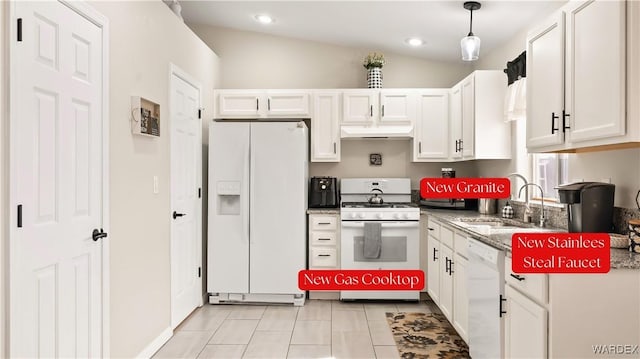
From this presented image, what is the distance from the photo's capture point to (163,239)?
330cm

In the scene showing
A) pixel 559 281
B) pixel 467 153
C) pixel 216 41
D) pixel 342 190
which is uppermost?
pixel 216 41

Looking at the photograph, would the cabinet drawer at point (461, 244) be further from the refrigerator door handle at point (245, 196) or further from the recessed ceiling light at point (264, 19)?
the recessed ceiling light at point (264, 19)

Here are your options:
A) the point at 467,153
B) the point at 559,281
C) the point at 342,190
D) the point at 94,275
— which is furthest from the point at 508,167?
the point at 94,275

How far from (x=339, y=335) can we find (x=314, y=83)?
2770mm

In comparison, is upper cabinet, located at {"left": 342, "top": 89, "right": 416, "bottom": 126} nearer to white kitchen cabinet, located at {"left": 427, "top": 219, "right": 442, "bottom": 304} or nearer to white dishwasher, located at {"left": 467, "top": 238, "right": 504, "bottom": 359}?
white kitchen cabinet, located at {"left": 427, "top": 219, "right": 442, "bottom": 304}

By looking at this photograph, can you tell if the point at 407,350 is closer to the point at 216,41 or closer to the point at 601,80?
the point at 601,80

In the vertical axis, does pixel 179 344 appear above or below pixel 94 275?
below

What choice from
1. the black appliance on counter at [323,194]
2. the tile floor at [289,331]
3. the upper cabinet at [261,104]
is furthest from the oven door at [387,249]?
the upper cabinet at [261,104]

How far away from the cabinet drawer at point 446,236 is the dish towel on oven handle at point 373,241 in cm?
69

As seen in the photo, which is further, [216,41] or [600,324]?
[216,41]

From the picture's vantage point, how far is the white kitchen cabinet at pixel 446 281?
346 centimetres

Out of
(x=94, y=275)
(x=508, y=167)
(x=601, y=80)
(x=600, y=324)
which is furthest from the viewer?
(x=508, y=167)

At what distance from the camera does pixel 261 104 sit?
464 centimetres

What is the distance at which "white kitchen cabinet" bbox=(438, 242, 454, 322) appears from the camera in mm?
3457
